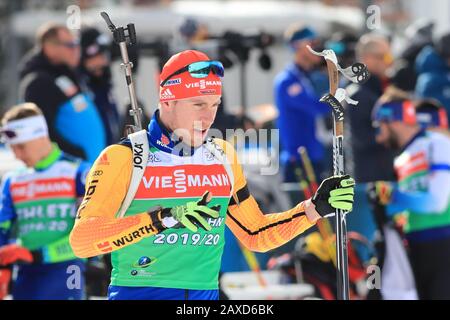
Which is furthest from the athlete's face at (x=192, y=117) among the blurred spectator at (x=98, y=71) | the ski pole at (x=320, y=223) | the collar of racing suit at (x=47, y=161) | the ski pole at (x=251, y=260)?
the blurred spectator at (x=98, y=71)

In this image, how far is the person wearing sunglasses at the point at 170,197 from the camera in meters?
4.53

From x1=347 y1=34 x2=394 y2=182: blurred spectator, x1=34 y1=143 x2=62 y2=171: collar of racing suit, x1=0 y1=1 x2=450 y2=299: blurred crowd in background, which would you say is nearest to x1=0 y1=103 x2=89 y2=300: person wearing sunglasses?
x1=34 y1=143 x2=62 y2=171: collar of racing suit

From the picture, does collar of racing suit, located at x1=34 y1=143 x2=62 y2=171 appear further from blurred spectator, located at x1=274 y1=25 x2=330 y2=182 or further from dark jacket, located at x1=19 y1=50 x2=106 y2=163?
blurred spectator, located at x1=274 y1=25 x2=330 y2=182

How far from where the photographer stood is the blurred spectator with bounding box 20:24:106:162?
8273mm

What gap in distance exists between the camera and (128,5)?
19812 mm

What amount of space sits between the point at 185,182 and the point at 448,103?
563cm

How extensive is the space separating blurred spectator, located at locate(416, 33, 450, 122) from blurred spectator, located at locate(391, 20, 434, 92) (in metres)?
0.36

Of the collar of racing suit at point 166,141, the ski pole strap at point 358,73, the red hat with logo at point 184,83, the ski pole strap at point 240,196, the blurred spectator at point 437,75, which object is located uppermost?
the blurred spectator at point 437,75

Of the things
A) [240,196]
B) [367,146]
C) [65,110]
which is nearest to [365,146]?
[367,146]

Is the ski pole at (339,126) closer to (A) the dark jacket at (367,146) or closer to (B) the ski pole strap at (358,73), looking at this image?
(B) the ski pole strap at (358,73)

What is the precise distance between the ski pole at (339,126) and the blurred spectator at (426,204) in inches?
98.0

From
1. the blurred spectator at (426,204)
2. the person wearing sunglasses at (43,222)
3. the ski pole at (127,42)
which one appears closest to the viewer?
the ski pole at (127,42)

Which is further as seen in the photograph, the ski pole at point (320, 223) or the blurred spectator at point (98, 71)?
the blurred spectator at point (98, 71)
